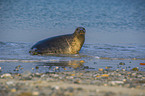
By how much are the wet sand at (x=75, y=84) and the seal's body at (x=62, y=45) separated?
3.56 metres

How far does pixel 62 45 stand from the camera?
10656 millimetres

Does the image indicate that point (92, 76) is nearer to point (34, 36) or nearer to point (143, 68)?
point (143, 68)

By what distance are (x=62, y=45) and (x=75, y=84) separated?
5402 mm

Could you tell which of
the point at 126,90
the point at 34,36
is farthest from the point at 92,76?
the point at 34,36

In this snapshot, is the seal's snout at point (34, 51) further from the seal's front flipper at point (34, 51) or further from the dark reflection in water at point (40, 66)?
the dark reflection in water at point (40, 66)

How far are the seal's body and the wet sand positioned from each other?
3.56 m

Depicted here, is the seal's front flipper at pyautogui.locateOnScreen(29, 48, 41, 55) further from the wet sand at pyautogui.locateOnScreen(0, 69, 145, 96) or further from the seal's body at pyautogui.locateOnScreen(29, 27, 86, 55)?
the wet sand at pyautogui.locateOnScreen(0, 69, 145, 96)

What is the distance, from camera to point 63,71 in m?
6.95

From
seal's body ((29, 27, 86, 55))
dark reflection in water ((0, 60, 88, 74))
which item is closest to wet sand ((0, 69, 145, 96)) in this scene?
dark reflection in water ((0, 60, 88, 74))

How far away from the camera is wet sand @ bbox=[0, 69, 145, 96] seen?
452cm

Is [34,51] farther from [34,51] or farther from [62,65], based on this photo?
[62,65]

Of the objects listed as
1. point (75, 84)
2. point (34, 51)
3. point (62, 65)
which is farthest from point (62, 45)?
point (75, 84)

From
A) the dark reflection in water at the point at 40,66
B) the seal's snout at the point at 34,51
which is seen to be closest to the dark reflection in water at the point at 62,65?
the dark reflection in water at the point at 40,66

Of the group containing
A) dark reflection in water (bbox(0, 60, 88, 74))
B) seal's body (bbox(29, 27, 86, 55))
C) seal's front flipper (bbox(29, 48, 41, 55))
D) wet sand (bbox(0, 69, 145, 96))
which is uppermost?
seal's body (bbox(29, 27, 86, 55))
